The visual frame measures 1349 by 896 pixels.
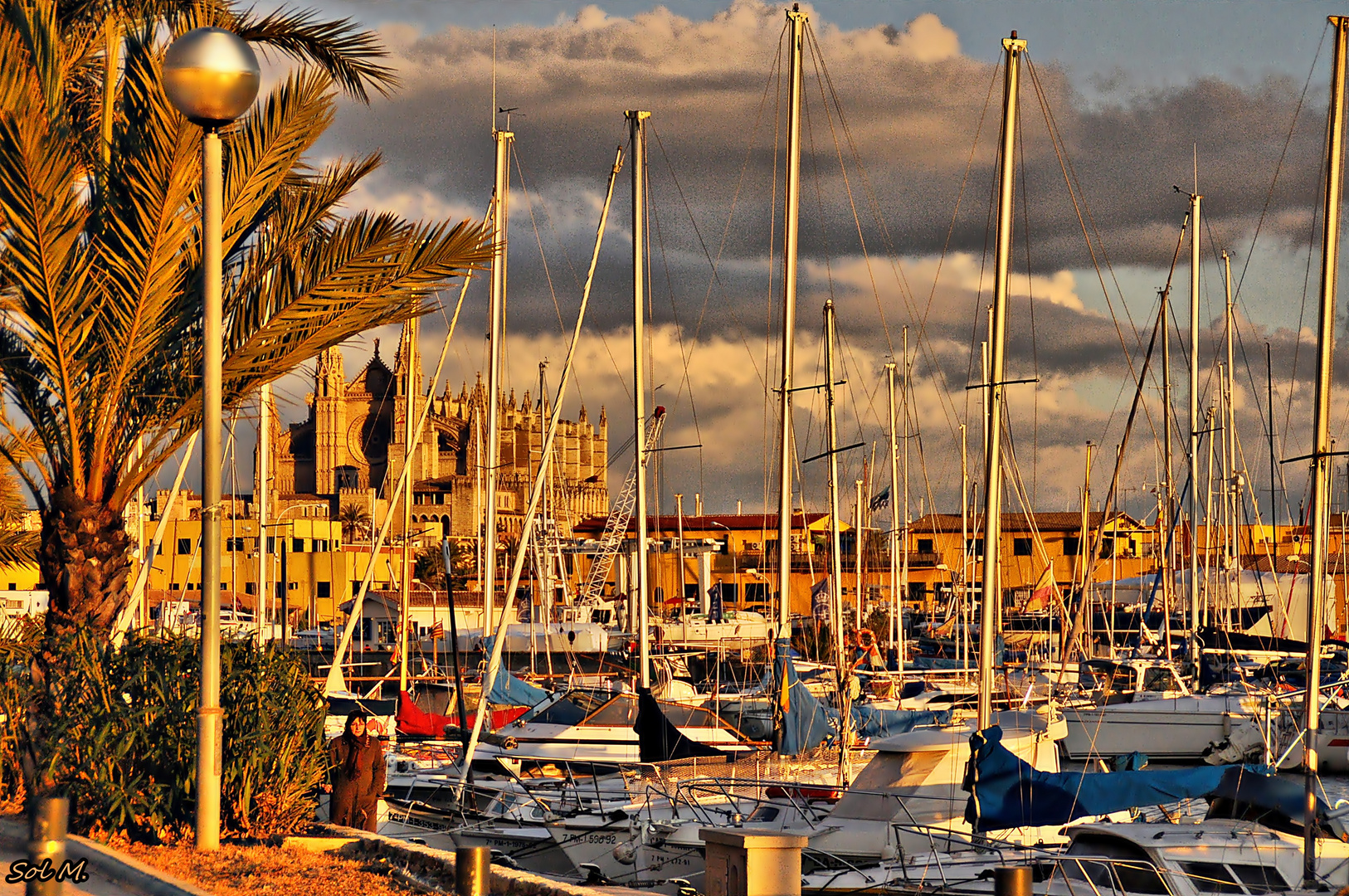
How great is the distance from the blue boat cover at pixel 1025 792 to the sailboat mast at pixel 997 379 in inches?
82.4

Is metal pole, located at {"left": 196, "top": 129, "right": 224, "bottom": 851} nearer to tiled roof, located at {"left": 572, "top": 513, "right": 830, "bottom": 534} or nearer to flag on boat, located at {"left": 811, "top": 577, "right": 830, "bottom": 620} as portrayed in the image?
flag on boat, located at {"left": 811, "top": 577, "right": 830, "bottom": 620}

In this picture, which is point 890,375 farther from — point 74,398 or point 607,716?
point 74,398

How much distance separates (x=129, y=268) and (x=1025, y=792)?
900 cm

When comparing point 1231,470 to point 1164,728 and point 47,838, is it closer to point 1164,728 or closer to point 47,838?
point 1164,728

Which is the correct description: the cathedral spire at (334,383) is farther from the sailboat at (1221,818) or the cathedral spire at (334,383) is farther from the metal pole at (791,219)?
the sailboat at (1221,818)

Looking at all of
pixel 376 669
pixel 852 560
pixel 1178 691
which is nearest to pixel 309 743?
pixel 1178 691

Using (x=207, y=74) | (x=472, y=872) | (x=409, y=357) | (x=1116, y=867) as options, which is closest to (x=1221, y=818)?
(x=1116, y=867)

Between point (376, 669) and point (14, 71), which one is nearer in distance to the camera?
point (14, 71)

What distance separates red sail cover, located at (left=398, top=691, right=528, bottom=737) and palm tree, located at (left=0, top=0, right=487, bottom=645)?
51.9ft

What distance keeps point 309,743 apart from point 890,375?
3427cm

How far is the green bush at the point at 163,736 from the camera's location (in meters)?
9.78

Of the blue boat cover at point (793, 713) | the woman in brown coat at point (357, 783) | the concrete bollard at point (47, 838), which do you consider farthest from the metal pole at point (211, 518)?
the blue boat cover at point (793, 713)

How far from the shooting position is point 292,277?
38.8 ft

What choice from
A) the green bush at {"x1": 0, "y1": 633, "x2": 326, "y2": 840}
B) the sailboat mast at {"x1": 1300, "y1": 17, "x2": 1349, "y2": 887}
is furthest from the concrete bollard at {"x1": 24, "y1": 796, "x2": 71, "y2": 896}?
the sailboat mast at {"x1": 1300, "y1": 17, "x2": 1349, "y2": 887}
